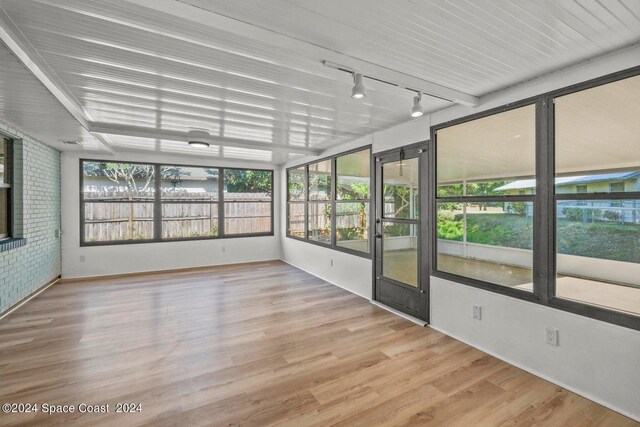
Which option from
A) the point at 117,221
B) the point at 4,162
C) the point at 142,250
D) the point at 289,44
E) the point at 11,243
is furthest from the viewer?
the point at 142,250

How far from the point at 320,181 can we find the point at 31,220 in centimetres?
448

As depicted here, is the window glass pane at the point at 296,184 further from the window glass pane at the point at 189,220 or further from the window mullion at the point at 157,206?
the window mullion at the point at 157,206

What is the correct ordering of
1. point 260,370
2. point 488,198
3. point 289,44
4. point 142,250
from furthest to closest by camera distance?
point 142,250
point 488,198
point 260,370
point 289,44

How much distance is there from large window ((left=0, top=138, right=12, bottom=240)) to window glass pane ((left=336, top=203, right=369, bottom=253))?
15.1 feet

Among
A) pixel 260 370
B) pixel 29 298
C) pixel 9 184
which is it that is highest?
pixel 9 184

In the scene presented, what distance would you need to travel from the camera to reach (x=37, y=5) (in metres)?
1.48

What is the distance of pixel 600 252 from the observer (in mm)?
2189

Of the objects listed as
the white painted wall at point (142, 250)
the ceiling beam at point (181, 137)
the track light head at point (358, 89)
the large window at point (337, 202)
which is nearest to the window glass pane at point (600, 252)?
the track light head at point (358, 89)

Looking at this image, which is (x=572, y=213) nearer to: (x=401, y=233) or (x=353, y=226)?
(x=401, y=233)

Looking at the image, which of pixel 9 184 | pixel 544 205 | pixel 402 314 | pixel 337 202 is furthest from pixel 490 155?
pixel 9 184

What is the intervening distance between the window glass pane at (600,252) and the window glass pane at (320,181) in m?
3.57

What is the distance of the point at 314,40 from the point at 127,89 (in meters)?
1.83

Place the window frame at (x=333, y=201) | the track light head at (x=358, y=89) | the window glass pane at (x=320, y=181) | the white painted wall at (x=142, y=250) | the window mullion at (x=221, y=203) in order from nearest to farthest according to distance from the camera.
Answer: the track light head at (x=358, y=89) < the window frame at (x=333, y=201) < the white painted wall at (x=142, y=250) < the window glass pane at (x=320, y=181) < the window mullion at (x=221, y=203)

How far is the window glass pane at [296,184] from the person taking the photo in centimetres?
632
